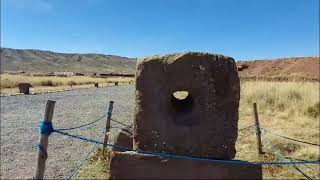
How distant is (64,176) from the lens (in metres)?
7.92

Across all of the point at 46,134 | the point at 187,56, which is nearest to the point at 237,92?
the point at 187,56

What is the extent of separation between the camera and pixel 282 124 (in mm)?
14688

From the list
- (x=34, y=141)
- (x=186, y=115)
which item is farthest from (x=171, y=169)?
(x=34, y=141)

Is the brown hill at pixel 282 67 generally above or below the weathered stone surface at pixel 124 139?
above

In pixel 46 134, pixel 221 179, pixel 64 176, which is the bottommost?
pixel 64 176

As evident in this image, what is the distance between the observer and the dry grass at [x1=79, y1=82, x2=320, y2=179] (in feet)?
28.9

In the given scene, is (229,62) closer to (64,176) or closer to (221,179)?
(221,179)

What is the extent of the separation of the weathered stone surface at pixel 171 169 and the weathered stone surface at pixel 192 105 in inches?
9.5

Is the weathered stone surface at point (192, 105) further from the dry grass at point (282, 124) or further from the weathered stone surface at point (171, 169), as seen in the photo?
the dry grass at point (282, 124)

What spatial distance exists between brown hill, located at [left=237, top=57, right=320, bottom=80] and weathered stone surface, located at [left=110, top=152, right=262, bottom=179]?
54478mm

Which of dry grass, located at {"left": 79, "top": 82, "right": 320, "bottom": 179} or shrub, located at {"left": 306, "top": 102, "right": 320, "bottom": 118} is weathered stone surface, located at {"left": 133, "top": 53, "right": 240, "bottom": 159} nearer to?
→ dry grass, located at {"left": 79, "top": 82, "right": 320, "bottom": 179}

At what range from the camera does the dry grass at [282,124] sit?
880 centimetres

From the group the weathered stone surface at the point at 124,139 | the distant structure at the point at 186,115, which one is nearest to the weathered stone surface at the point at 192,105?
the distant structure at the point at 186,115

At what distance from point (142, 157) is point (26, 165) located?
396cm
